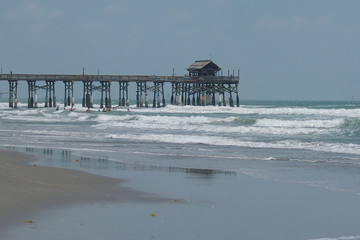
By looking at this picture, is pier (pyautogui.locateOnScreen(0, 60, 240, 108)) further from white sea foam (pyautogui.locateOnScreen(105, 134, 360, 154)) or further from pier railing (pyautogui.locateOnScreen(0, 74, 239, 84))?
white sea foam (pyautogui.locateOnScreen(105, 134, 360, 154))

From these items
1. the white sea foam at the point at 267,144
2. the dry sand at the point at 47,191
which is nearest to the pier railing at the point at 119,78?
the white sea foam at the point at 267,144

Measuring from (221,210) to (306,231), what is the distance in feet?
5.30

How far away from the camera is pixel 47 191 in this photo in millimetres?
10539

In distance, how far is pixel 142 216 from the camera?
28.6ft

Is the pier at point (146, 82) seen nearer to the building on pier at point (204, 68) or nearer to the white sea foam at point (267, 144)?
the building on pier at point (204, 68)

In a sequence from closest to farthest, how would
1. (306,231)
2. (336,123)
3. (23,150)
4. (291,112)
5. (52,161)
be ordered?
(306,231), (52,161), (23,150), (336,123), (291,112)

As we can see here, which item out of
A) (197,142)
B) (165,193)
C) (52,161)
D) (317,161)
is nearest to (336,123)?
(197,142)

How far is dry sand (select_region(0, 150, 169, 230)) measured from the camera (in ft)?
29.0

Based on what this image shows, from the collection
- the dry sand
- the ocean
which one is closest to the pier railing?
the ocean

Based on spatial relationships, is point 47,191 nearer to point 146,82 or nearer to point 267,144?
point 267,144

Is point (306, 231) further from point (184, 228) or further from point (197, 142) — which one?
point (197, 142)

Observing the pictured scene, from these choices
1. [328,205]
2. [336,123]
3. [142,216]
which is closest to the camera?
[142,216]

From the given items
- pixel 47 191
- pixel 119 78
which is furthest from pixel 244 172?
pixel 119 78

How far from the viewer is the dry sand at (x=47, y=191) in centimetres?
885
